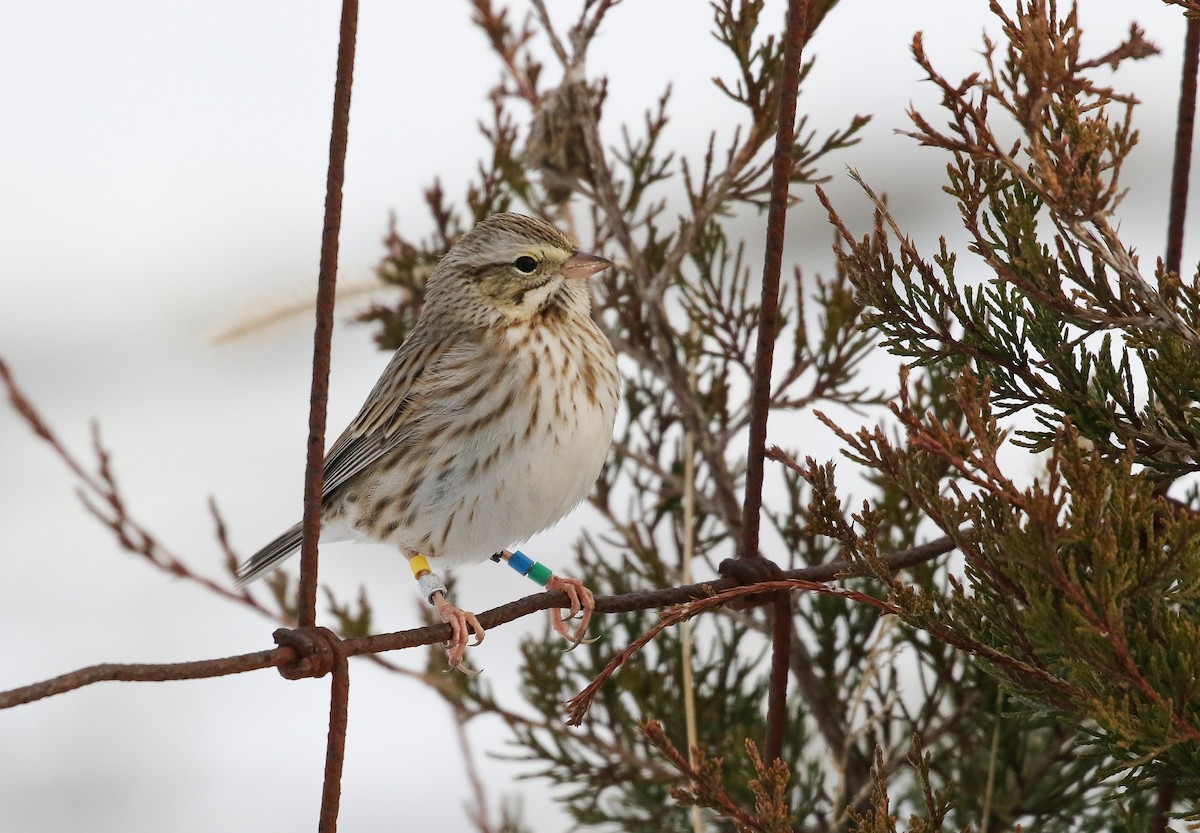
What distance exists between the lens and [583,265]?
323 cm

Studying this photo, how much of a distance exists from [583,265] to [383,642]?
152cm

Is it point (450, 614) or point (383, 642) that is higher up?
point (450, 614)

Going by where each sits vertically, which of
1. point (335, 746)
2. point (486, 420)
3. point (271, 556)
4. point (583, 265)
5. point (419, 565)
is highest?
point (583, 265)

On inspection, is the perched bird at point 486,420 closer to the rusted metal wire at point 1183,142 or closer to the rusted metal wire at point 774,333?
the rusted metal wire at point 774,333

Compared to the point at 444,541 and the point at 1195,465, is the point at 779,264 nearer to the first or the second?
the point at 1195,465

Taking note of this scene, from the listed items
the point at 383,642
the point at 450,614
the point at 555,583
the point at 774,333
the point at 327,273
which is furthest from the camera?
the point at 555,583

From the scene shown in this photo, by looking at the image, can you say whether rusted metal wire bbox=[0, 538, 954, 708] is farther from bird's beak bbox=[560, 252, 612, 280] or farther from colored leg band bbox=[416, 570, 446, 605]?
bird's beak bbox=[560, 252, 612, 280]

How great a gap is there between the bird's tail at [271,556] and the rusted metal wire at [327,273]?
171 centimetres

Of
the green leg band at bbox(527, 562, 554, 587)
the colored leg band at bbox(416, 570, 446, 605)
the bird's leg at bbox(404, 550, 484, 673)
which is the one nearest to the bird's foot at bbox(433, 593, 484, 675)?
the bird's leg at bbox(404, 550, 484, 673)

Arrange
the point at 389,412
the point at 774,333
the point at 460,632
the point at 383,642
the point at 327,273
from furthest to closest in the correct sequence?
the point at 389,412
the point at 460,632
the point at 774,333
the point at 383,642
the point at 327,273

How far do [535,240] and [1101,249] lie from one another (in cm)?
173

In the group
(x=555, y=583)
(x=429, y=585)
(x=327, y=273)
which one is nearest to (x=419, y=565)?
(x=429, y=585)

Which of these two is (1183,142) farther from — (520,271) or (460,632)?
(460,632)

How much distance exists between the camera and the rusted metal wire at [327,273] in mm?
1729
